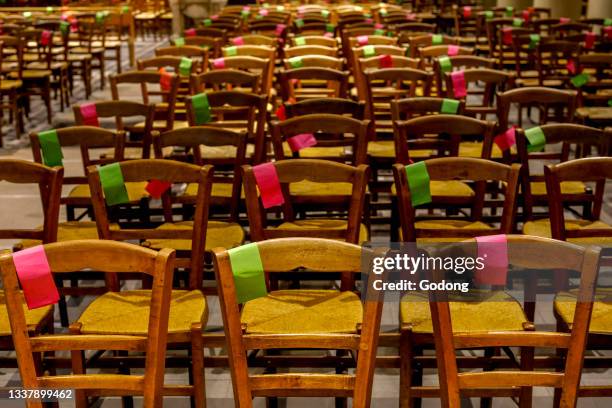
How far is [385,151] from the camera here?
15.7 ft

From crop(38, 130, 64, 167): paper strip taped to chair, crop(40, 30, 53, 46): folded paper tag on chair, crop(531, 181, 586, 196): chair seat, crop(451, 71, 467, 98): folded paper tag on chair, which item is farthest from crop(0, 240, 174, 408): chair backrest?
crop(40, 30, 53, 46): folded paper tag on chair

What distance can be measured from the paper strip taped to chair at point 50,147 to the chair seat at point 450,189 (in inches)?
62.2

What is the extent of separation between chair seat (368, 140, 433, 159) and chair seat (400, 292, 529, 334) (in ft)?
6.22

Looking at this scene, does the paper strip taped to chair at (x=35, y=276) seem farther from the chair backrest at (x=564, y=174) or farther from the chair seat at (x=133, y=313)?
the chair backrest at (x=564, y=174)

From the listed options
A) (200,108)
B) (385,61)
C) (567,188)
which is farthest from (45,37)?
(567,188)

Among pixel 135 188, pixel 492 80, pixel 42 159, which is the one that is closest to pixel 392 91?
pixel 492 80

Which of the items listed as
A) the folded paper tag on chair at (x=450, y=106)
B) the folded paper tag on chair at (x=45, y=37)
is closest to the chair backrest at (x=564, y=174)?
the folded paper tag on chair at (x=450, y=106)

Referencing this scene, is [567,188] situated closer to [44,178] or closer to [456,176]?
[456,176]

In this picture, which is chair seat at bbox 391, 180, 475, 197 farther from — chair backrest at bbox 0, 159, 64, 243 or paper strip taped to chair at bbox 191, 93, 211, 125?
chair backrest at bbox 0, 159, 64, 243

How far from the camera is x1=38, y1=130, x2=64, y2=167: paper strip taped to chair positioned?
11.4 feet

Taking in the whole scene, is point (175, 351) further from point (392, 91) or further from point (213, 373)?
point (392, 91)

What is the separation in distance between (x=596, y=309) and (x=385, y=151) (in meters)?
2.17

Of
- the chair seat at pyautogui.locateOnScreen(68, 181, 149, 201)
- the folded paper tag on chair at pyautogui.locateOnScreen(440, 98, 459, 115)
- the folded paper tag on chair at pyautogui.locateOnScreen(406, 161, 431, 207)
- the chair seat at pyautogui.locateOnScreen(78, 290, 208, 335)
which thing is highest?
the folded paper tag on chair at pyautogui.locateOnScreen(440, 98, 459, 115)

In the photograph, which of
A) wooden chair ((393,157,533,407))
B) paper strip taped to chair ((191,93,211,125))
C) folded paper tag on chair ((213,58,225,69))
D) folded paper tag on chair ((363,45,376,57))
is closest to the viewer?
wooden chair ((393,157,533,407))
